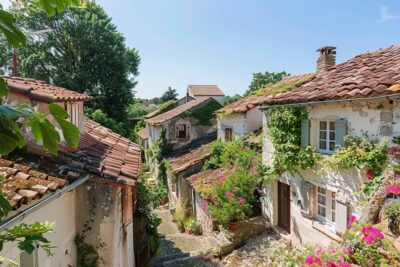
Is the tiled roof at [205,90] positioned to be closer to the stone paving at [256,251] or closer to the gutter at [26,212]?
the stone paving at [256,251]

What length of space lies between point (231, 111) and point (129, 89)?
10939 mm

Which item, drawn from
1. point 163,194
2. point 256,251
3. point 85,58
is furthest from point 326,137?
point 85,58

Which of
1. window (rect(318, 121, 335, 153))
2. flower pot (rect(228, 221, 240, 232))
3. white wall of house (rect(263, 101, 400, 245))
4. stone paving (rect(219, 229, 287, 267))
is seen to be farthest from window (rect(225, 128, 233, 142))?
window (rect(318, 121, 335, 153))

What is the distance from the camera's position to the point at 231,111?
16672 mm

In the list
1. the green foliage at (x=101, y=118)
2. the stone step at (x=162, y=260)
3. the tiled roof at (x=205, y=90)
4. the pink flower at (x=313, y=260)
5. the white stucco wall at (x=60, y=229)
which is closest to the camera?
the pink flower at (x=313, y=260)

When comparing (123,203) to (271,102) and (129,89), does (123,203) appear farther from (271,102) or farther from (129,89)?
(129,89)

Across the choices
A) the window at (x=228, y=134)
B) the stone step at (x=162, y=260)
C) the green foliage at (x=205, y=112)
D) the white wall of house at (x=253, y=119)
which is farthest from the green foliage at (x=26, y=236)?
the green foliage at (x=205, y=112)

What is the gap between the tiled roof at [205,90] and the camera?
39.6 meters

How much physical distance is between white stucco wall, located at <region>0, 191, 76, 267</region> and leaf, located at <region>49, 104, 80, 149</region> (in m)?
3.66

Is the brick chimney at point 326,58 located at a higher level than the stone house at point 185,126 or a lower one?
higher

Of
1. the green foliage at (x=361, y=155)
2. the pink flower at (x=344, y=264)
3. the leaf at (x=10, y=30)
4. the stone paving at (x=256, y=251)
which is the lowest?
the stone paving at (x=256, y=251)

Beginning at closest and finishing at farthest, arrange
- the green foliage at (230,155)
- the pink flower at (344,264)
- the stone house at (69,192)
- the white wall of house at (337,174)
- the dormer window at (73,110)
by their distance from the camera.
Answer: the pink flower at (344,264) → the stone house at (69,192) → the white wall of house at (337,174) → the dormer window at (73,110) → the green foliage at (230,155)

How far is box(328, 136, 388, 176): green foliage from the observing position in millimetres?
7078

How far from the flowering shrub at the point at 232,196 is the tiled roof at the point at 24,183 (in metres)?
8.18
